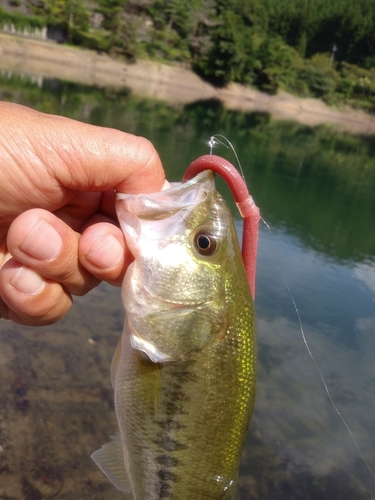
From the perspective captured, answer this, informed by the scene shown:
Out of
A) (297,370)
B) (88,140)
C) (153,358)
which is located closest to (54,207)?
(88,140)

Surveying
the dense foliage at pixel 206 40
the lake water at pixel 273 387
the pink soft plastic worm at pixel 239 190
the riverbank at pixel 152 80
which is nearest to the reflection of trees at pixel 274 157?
the lake water at pixel 273 387

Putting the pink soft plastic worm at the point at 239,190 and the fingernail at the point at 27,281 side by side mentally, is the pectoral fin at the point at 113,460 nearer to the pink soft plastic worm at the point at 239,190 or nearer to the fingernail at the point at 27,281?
the fingernail at the point at 27,281

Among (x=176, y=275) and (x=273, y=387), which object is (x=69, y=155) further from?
(x=273, y=387)

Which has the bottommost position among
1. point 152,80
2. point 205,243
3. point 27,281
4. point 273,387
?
point 152,80

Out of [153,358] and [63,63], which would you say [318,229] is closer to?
[153,358]

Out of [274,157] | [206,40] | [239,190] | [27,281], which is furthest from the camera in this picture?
[206,40]

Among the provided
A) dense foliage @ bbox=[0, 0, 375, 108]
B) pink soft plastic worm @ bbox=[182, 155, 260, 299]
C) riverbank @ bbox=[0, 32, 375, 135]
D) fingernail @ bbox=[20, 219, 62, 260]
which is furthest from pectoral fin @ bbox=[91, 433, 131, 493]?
dense foliage @ bbox=[0, 0, 375, 108]

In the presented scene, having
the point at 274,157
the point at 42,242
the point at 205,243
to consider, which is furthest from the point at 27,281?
the point at 274,157
